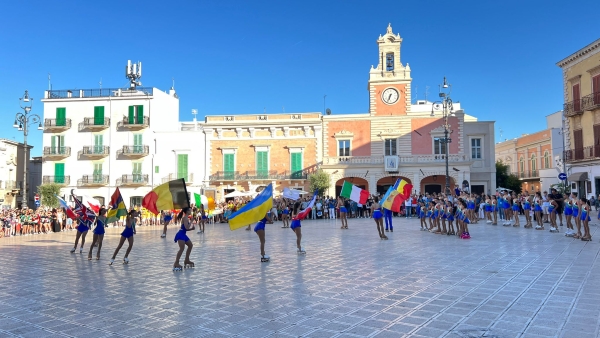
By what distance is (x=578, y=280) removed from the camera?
8.20 m

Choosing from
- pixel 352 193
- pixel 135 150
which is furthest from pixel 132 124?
pixel 352 193

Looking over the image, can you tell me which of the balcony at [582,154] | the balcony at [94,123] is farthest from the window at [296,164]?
the balcony at [582,154]

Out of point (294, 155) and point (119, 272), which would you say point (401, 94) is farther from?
point (119, 272)

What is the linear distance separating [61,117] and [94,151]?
444cm

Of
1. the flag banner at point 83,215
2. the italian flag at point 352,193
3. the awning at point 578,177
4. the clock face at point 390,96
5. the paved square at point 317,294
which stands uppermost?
the clock face at point 390,96

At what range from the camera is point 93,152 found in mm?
39250

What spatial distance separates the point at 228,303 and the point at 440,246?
8.49 metres

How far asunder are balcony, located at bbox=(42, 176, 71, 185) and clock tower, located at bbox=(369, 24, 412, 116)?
28.0 meters

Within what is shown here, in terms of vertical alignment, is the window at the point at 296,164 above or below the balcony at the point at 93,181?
above

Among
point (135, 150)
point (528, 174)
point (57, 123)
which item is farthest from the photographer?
point (528, 174)

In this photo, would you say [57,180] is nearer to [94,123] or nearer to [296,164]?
[94,123]

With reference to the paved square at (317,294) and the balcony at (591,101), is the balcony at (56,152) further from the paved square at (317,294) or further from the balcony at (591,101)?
the balcony at (591,101)

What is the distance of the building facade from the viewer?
2897 centimetres

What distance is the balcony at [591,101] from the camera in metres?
28.5
